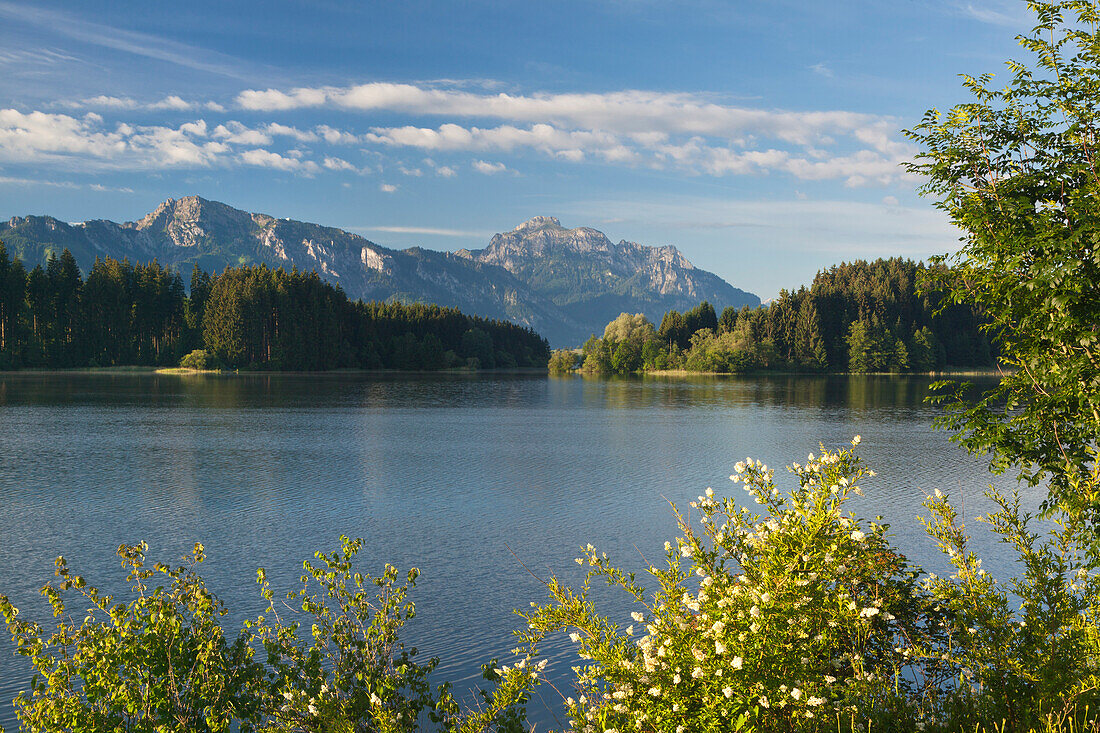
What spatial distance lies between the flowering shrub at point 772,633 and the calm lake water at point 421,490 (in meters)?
4.88

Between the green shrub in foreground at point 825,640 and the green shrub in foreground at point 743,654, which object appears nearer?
the green shrub in foreground at point 825,640

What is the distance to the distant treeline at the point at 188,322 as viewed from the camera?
130 metres

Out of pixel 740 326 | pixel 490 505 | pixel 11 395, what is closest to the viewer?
pixel 490 505

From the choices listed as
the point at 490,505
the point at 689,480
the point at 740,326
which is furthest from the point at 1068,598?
the point at 740,326

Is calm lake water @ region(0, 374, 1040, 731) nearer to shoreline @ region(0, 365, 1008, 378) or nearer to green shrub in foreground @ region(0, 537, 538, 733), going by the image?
green shrub in foreground @ region(0, 537, 538, 733)

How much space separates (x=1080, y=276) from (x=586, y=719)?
244 inches

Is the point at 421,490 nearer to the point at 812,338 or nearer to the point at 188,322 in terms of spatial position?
the point at 188,322

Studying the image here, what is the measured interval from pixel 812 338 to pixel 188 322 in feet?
393

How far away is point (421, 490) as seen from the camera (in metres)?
28.4

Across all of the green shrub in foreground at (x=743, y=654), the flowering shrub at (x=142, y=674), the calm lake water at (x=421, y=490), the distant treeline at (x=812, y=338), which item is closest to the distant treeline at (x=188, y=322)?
the distant treeline at (x=812, y=338)

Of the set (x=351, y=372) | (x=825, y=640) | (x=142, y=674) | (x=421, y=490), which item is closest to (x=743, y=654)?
(x=825, y=640)

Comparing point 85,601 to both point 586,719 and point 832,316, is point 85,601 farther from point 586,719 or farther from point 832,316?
point 832,316

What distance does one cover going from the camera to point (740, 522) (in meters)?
7.66

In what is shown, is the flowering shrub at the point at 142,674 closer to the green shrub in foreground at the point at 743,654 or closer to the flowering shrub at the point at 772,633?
the green shrub in foreground at the point at 743,654
